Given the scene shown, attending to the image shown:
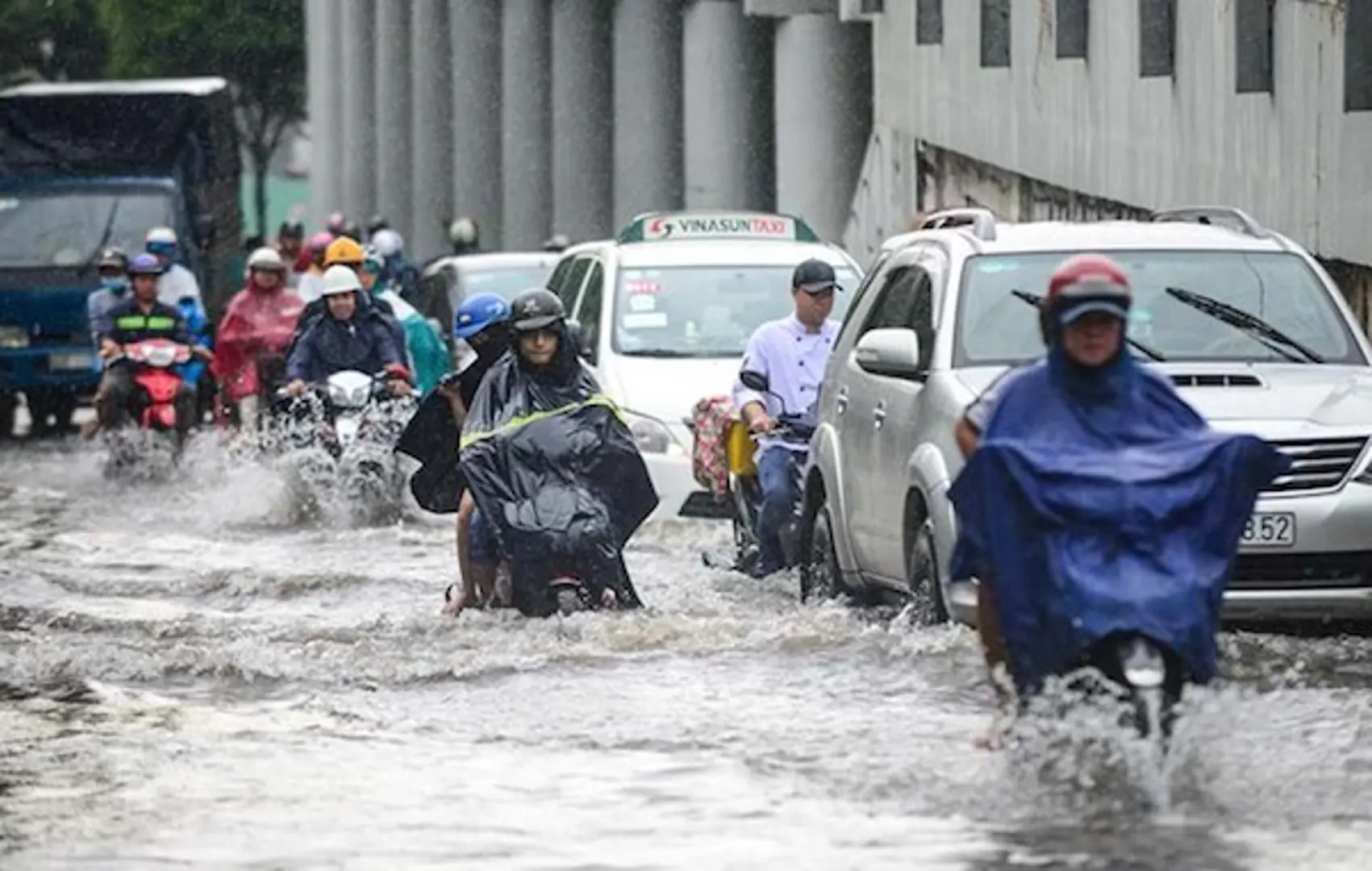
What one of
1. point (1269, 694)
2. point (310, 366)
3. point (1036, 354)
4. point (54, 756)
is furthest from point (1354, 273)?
point (54, 756)

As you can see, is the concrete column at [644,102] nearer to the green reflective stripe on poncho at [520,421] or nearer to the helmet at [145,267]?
the helmet at [145,267]

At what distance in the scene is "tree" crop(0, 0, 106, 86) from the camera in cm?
6644

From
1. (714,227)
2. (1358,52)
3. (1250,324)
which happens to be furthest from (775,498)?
(1358,52)

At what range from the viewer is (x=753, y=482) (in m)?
17.7

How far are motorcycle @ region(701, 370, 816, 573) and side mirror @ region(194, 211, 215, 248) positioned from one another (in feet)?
51.4

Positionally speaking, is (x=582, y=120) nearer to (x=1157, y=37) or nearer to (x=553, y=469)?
(x=1157, y=37)

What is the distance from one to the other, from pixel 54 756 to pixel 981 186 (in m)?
24.1

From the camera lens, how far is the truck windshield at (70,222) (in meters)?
33.1

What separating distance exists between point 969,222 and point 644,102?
3412 centimetres

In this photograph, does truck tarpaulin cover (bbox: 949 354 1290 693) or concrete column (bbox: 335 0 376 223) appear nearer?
truck tarpaulin cover (bbox: 949 354 1290 693)

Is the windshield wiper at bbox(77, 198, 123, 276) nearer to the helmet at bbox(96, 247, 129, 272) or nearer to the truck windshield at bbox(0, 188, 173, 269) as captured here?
the truck windshield at bbox(0, 188, 173, 269)

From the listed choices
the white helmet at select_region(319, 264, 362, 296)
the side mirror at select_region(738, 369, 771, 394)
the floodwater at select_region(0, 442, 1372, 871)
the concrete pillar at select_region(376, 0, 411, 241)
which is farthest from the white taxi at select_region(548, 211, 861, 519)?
the concrete pillar at select_region(376, 0, 411, 241)

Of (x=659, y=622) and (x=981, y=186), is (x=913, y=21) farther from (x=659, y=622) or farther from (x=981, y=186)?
(x=659, y=622)

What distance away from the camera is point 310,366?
22234 millimetres
